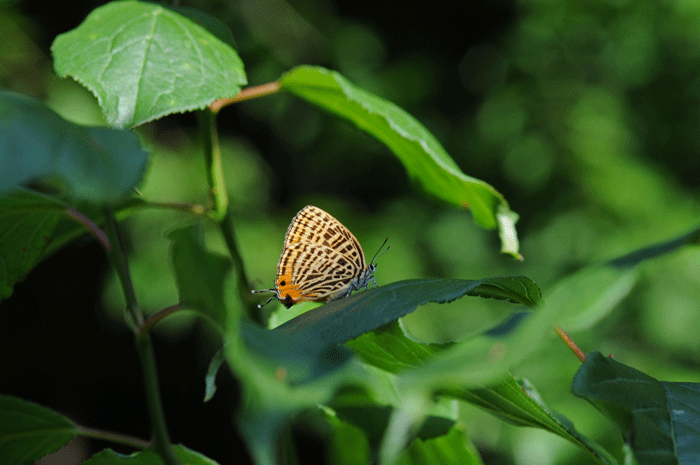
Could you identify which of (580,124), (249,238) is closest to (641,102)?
(580,124)

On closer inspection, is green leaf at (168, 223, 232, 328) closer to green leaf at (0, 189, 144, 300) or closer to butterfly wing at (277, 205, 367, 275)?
green leaf at (0, 189, 144, 300)

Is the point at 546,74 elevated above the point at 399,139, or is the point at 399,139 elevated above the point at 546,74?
the point at 399,139

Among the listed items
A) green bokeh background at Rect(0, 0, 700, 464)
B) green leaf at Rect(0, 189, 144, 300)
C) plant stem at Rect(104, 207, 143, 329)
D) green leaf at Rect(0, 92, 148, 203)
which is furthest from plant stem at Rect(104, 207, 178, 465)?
green bokeh background at Rect(0, 0, 700, 464)

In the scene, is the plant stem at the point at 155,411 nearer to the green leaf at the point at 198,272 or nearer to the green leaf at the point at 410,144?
the green leaf at the point at 198,272

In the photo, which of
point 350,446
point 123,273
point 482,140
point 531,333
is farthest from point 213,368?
point 482,140

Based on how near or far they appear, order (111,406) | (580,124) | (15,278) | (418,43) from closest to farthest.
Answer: (15,278)
(580,124)
(418,43)
(111,406)

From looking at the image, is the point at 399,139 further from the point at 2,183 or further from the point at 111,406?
the point at 111,406
